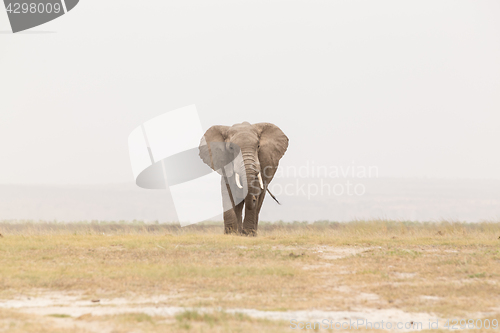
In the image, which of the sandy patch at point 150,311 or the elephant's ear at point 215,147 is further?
the elephant's ear at point 215,147

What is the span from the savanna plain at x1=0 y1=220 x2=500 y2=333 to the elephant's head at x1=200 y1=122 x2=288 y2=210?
12.9ft

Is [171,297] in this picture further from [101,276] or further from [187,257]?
[187,257]

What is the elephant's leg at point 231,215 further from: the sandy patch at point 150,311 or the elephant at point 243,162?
the sandy patch at point 150,311

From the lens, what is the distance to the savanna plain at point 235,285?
601 cm

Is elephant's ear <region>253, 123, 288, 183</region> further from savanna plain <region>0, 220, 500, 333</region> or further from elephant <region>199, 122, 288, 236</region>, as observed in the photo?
savanna plain <region>0, 220, 500, 333</region>

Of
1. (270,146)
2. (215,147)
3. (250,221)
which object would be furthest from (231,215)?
(270,146)

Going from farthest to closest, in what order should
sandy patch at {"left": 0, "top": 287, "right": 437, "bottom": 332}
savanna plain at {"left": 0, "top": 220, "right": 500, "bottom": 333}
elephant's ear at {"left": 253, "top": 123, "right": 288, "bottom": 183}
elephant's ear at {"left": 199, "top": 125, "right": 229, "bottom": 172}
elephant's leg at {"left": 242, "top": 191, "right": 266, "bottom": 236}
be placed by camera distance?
elephant's ear at {"left": 253, "top": 123, "right": 288, "bottom": 183}
elephant's ear at {"left": 199, "top": 125, "right": 229, "bottom": 172}
elephant's leg at {"left": 242, "top": 191, "right": 266, "bottom": 236}
sandy patch at {"left": 0, "top": 287, "right": 437, "bottom": 332}
savanna plain at {"left": 0, "top": 220, "right": 500, "bottom": 333}

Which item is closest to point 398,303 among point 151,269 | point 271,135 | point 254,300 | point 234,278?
point 254,300

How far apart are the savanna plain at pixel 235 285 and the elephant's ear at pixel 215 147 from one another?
222 inches

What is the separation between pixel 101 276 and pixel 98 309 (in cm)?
238

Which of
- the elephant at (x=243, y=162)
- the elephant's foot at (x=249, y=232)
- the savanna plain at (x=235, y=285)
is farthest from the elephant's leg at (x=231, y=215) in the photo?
the savanna plain at (x=235, y=285)

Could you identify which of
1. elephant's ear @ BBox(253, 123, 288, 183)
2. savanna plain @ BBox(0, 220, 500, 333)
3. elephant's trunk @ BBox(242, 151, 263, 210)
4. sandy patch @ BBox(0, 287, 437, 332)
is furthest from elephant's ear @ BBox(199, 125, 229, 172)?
sandy patch @ BBox(0, 287, 437, 332)

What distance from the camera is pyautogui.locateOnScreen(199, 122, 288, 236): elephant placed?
1742 cm

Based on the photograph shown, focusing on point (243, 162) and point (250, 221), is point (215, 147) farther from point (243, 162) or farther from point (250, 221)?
point (250, 221)
